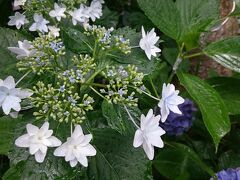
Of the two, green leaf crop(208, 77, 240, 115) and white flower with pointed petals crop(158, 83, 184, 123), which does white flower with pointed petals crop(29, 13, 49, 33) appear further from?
green leaf crop(208, 77, 240, 115)

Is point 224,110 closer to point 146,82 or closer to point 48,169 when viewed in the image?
point 146,82

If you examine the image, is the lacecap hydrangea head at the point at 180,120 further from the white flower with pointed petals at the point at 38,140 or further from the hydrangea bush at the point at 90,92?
the white flower with pointed petals at the point at 38,140

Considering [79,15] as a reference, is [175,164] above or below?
below

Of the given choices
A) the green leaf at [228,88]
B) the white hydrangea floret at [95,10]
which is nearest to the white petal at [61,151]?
the white hydrangea floret at [95,10]

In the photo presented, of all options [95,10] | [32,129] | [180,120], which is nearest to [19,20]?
[95,10]

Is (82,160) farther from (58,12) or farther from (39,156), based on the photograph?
(58,12)

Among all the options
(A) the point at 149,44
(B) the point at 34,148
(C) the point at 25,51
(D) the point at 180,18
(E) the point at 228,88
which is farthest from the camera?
(E) the point at 228,88
